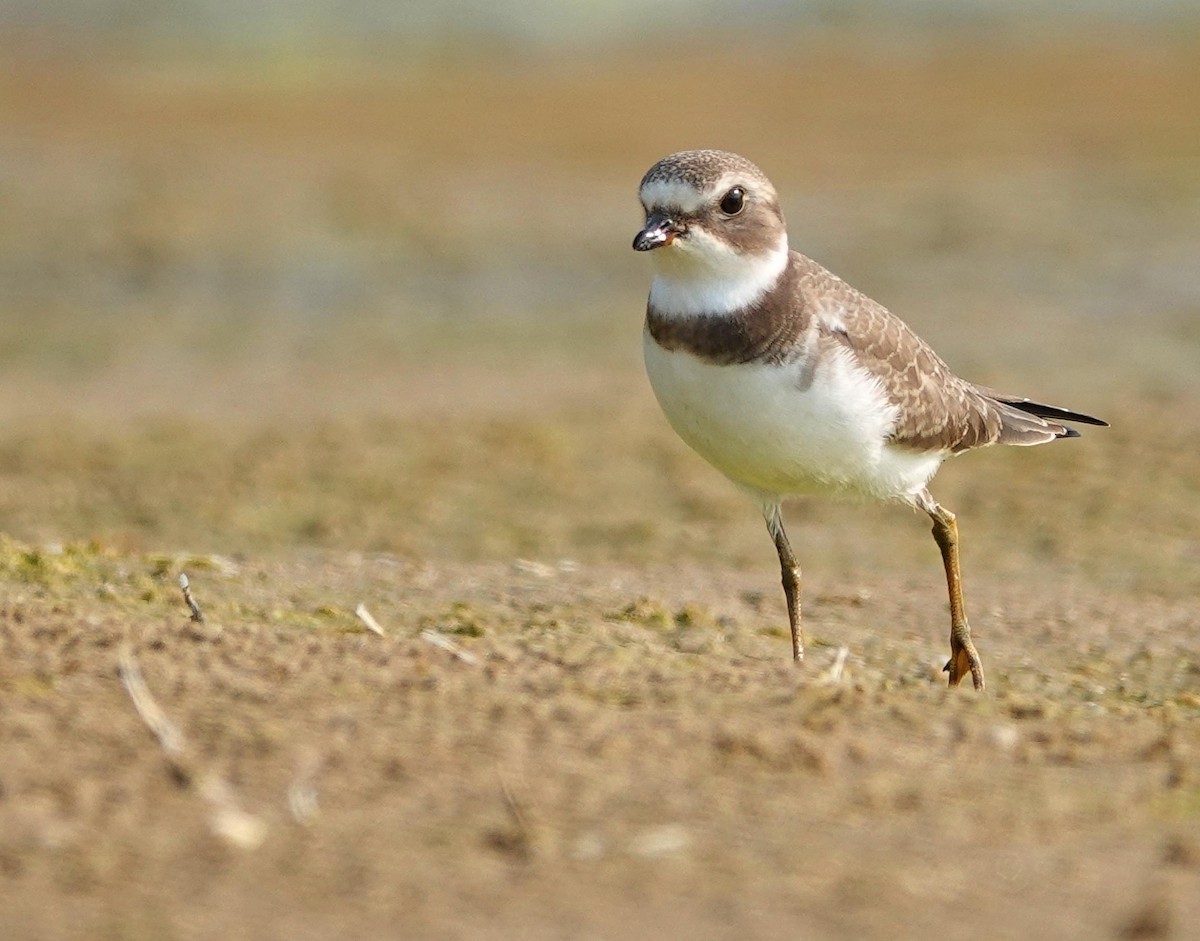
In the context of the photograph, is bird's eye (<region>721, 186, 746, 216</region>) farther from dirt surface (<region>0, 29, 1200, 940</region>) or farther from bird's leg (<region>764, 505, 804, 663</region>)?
dirt surface (<region>0, 29, 1200, 940</region>)

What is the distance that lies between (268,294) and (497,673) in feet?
35.6

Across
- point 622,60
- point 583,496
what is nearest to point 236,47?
point 622,60

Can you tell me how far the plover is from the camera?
577 cm

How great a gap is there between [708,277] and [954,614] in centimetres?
154

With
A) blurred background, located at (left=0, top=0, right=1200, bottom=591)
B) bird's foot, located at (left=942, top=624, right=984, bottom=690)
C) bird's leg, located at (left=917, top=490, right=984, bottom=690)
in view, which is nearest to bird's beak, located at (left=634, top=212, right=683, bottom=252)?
bird's leg, located at (left=917, top=490, right=984, bottom=690)

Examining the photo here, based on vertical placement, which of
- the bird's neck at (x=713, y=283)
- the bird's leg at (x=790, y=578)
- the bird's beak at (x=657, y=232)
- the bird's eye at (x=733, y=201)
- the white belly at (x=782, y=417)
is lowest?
the bird's leg at (x=790, y=578)

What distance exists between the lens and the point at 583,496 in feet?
33.1

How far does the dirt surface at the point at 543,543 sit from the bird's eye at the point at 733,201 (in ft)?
4.66

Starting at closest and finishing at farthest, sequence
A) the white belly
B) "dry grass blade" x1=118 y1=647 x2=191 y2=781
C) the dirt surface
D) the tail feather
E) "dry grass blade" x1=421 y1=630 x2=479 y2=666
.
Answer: the dirt surface
"dry grass blade" x1=118 y1=647 x2=191 y2=781
"dry grass blade" x1=421 y1=630 x2=479 y2=666
the white belly
the tail feather

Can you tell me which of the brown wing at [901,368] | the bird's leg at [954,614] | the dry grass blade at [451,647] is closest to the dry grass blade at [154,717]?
the dry grass blade at [451,647]

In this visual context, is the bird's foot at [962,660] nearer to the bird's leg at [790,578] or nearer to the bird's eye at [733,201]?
the bird's leg at [790,578]

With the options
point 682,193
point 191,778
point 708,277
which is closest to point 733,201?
point 682,193

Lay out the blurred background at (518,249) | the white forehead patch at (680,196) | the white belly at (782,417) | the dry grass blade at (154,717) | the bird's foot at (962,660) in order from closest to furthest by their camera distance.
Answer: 1. the dry grass blade at (154,717)
2. the white belly at (782,417)
3. the white forehead patch at (680,196)
4. the bird's foot at (962,660)
5. the blurred background at (518,249)

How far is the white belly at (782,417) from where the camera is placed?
5.75 m
